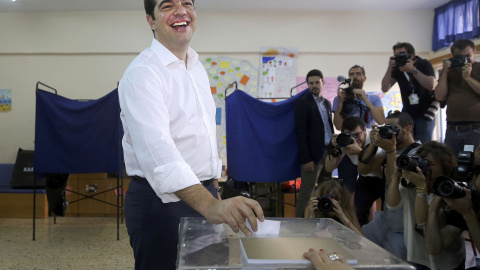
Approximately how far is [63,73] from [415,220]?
4.98m

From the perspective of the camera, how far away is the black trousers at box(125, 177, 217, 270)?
1156mm

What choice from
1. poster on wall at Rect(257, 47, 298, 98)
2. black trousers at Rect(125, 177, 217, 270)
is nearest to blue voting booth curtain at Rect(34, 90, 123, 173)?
poster on wall at Rect(257, 47, 298, 98)

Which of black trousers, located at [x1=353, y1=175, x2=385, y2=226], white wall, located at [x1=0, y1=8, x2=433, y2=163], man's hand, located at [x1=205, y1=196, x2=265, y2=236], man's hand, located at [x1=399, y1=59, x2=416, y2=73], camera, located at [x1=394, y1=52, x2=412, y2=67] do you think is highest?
white wall, located at [x1=0, y1=8, x2=433, y2=163]

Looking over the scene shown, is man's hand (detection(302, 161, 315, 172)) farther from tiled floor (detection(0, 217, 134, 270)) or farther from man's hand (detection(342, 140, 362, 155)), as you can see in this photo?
tiled floor (detection(0, 217, 134, 270))

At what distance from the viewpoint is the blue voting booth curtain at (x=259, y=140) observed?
357cm

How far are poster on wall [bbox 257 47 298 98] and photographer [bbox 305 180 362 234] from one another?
315cm

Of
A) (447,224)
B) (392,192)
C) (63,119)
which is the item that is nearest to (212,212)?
(447,224)

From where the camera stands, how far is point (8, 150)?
5.57 metres

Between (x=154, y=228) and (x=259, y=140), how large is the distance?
247 cm

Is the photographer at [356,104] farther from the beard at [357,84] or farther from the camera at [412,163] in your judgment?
the camera at [412,163]

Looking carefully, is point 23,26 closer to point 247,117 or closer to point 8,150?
point 8,150

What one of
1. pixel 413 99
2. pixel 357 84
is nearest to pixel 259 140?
pixel 357 84

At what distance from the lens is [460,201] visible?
1572 mm

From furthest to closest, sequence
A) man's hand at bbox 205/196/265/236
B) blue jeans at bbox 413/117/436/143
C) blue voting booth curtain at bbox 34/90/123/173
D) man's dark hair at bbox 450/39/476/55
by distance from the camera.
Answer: blue voting booth curtain at bbox 34/90/123/173, blue jeans at bbox 413/117/436/143, man's dark hair at bbox 450/39/476/55, man's hand at bbox 205/196/265/236
